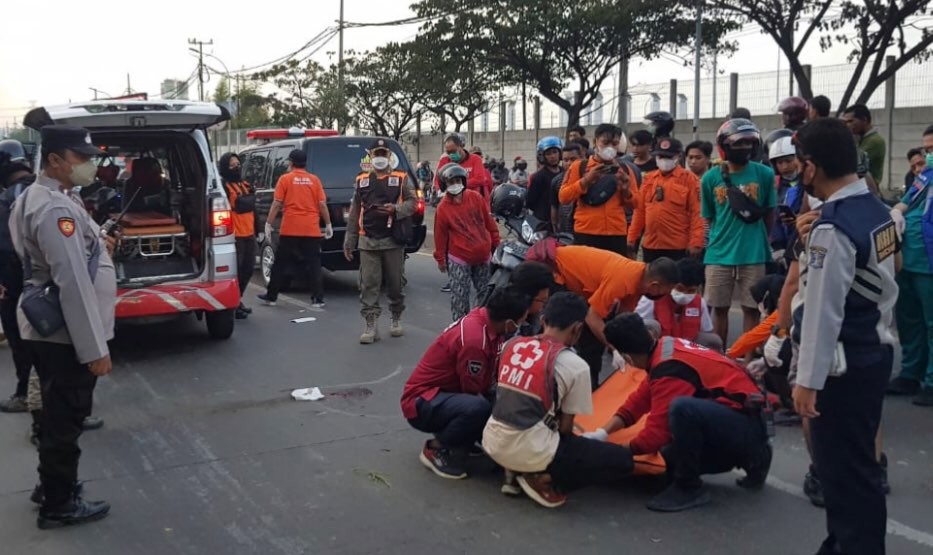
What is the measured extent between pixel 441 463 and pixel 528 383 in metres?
0.93

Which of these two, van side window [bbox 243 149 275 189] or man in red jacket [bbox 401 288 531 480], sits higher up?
van side window [bbox 243 149 275 189]

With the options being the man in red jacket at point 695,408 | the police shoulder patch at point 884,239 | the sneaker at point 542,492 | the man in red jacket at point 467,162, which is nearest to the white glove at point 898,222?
the police shoulder patch at point 884,239

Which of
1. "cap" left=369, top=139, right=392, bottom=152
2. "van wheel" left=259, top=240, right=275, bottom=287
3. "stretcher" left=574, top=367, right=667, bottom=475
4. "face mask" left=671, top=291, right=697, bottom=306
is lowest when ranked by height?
"stretcher" left=574, top=367, right=667, bottom=475

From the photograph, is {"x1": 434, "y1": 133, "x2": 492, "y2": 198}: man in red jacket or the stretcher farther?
{"x1": 434, "y1": 133, "x2": 492, "y2": 198}: man in red jacket

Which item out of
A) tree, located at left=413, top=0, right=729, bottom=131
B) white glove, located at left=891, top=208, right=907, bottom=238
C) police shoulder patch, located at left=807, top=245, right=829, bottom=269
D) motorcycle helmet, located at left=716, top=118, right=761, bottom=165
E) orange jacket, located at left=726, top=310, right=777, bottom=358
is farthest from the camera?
tree, located at left=413, top=0, right=729, bottom=131

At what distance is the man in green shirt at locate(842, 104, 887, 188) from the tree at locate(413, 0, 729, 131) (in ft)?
55.8

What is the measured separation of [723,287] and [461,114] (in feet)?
96.5

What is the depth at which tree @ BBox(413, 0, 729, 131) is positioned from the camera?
83.1ft

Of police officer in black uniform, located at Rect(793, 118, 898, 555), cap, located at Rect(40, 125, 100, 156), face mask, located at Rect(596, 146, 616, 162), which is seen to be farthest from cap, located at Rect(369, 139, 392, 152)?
police officer in black uniform, located at Rect(793, 118, 898, 555)

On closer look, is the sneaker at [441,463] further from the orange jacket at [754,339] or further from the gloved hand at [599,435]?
the orange jacket at [754,339]

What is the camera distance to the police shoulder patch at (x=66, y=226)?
4.25m

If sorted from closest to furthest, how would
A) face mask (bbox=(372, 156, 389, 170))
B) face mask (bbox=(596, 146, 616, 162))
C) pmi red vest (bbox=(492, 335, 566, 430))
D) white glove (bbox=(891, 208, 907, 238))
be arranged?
white glove (bbox=(891, 208, 907, 238)) → pmi red vest (bbox=(492, 335, 566, 430)) → face mask (bbox=(596, 146, 616, 162)) → face mask (bbox=(372, 156, 389, 170))

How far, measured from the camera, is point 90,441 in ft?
19.2

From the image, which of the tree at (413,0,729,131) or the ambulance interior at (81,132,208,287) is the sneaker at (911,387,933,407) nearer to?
the ambulance interior at (81,132,208,287)
